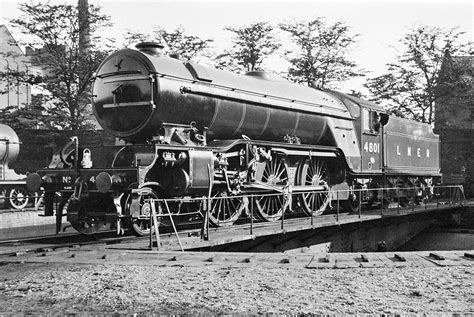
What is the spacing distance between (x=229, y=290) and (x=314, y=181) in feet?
31.4

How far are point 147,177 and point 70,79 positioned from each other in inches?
626

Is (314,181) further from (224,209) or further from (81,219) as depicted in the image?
(81,219)

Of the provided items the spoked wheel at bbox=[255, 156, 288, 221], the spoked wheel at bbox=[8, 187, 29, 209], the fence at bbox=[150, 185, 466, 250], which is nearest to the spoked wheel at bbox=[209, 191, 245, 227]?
the fence at bbox=[150, 185, 466, 250]

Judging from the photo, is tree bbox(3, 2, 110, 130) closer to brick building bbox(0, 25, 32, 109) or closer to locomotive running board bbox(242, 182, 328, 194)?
brick building bbox(0, 25, 32, 109)

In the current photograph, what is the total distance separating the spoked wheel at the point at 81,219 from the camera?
9.71 metres

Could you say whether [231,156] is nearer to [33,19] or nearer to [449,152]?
[33,19]

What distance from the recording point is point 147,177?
986 centimetres

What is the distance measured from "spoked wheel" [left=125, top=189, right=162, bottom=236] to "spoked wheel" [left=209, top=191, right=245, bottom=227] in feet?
4.69

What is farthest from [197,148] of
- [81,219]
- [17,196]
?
[17,196]

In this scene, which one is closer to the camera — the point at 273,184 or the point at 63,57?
the point at 273,184

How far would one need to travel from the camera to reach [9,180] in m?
20.1

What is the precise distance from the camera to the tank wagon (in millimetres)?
20047

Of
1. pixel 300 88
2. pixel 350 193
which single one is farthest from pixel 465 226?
pixel 300 88

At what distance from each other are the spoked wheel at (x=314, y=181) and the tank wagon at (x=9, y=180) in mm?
11373
